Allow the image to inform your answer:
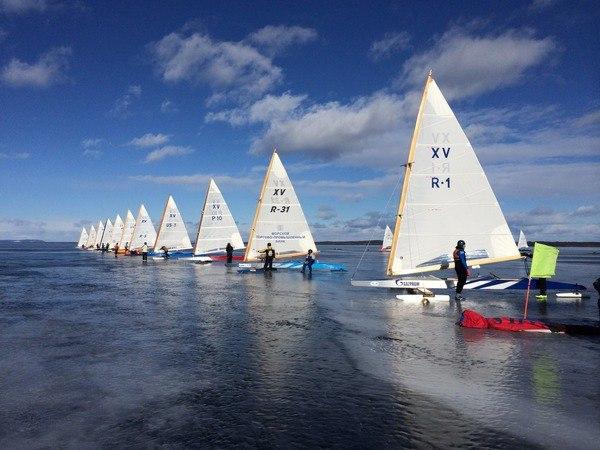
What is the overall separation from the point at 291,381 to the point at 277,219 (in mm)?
22579

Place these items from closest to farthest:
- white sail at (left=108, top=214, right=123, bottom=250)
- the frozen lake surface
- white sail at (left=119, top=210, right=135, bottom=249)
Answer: the frozen lake surface
white sail at (left=119, top=210, right=135, bottom=249)
white sail at (left=108, top=214, right=123, bottom=250)

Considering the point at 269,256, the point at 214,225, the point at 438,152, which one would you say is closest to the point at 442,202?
the point at 438,152

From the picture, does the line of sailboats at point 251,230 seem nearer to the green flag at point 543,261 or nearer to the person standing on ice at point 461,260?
the person standing on ice at point 461,260

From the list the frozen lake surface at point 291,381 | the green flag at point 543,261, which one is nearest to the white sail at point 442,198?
the green flag at point 543,261

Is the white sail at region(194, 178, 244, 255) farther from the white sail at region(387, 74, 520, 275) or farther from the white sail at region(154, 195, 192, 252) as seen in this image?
the white sail at region(387, 74, 520, 275)

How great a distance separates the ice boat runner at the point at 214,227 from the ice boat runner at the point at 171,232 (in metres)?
8.37

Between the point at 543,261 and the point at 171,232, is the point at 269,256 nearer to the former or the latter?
the point at 543,261

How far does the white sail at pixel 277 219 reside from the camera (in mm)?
28609

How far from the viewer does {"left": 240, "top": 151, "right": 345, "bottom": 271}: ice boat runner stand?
28.6 metres

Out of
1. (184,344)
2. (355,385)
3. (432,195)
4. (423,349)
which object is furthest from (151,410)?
(432,195)

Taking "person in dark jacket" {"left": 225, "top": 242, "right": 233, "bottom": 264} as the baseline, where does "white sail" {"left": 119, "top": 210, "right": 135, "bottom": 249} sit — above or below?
above

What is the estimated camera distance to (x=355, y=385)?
645 cm

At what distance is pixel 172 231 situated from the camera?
48594 mm

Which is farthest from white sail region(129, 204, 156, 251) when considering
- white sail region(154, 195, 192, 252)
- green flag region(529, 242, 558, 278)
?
green flag region(529, 242, 558, 278)
